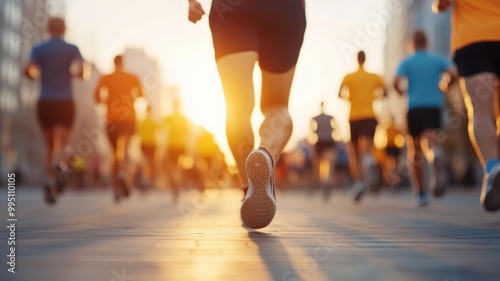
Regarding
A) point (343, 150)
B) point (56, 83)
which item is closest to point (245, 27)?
point (56, 83)

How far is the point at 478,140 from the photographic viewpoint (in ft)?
17.1

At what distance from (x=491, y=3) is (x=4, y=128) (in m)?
64.1

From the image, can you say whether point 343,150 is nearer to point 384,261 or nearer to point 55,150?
point 55,150

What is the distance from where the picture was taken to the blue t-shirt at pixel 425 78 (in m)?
9.57

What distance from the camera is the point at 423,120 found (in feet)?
31.3

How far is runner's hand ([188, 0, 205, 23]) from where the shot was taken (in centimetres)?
446

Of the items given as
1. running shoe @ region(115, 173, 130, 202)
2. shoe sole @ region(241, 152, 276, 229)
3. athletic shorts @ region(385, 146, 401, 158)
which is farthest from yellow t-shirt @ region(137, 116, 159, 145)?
shoe sole @ region(241, 152, 276, 229)

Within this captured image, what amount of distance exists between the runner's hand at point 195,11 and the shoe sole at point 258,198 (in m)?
1.07

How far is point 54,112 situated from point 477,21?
5609 mm

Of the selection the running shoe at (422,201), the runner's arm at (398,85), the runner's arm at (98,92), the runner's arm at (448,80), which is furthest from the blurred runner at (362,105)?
the runner's arm at (98,92)

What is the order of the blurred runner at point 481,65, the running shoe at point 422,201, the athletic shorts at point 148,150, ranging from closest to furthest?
the blurred runner at point 481,65
the running shoe at point 422,201
the athletic shorts at point 148,150

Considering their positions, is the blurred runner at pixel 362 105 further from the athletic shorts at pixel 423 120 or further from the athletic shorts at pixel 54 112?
the athletic shorts at pixel 54 112

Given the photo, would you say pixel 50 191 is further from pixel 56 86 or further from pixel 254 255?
pixel 254 255

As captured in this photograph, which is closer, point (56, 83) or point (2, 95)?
point (56, 83)
